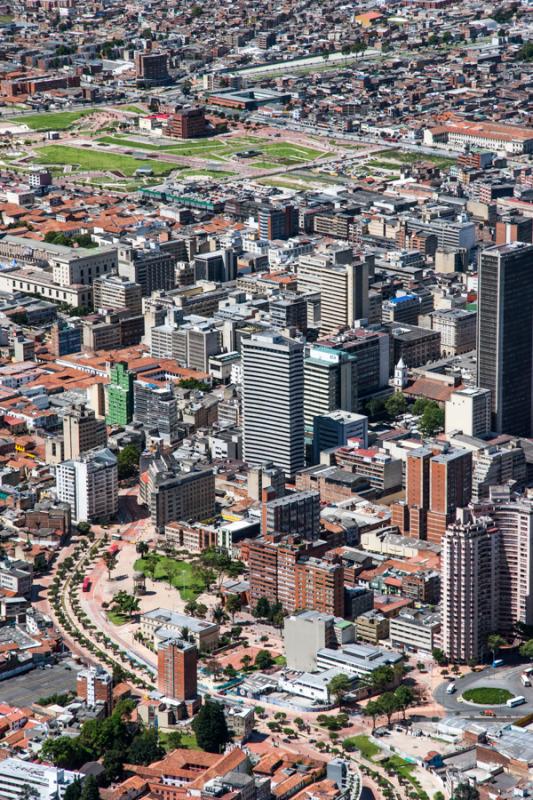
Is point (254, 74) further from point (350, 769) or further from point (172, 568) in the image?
point (350, 769)

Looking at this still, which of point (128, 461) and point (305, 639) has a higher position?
point (128, 461)

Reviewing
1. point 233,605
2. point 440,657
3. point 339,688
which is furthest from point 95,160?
point 339,688

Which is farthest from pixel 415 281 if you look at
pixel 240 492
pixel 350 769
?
pixel 350 769

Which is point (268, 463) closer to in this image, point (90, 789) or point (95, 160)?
point (90, 789)

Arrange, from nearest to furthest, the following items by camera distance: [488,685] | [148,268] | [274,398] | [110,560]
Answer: [488,685]
[110,560]
[274,398]
[148,268]

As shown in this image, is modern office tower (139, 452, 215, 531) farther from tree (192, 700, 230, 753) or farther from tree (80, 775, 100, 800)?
tree (80, 775, 100, 800)
